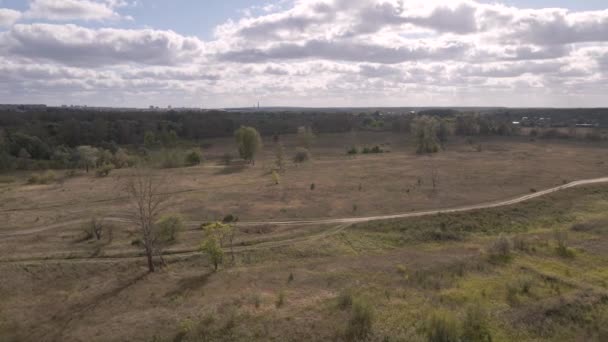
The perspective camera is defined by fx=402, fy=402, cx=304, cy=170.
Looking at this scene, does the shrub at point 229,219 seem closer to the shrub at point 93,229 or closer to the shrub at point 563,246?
the shrub at point 93,229

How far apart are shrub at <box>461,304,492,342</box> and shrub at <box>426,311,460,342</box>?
22.1 inches

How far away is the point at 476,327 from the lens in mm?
21922

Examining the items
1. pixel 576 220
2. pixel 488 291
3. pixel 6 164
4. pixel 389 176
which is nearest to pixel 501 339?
pixel 488 291

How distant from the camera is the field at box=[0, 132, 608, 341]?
23.7m

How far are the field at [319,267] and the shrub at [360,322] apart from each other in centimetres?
8

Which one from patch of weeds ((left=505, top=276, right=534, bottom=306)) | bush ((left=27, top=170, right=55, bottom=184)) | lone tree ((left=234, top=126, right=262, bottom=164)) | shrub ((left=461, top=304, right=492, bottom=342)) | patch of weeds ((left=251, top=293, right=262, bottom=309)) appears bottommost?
patch of weeds ((left=251, top=293, right=262, bottom=309))

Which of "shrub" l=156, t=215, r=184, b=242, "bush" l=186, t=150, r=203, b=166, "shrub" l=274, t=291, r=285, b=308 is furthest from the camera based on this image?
"bush" l=186, t=150, r=203, b=166

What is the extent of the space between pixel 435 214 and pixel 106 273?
121 ft

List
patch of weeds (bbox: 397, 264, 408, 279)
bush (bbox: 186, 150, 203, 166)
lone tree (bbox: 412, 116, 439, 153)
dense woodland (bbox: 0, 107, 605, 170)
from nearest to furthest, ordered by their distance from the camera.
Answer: patch of weeds (bbox: 397, 264, 408, 279)
dense woodland (bbox: 0, 107, 605, 170)
bush (bbox: 186, 150, 203, 166)
lone tree (bbox: 412, 116, 439, 153)

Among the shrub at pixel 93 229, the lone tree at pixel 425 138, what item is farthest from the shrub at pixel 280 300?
the lone tree at pixel 425 138

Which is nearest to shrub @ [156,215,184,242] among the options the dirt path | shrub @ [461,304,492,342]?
the dirt path

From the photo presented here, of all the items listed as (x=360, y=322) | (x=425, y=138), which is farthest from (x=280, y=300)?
(x=425, y=138)

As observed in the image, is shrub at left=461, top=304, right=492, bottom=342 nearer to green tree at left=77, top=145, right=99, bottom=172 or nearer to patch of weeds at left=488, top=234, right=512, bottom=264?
patch of weeds at left=488, top=234, right=512, bottom=264

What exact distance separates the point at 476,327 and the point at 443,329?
6.78 feet
